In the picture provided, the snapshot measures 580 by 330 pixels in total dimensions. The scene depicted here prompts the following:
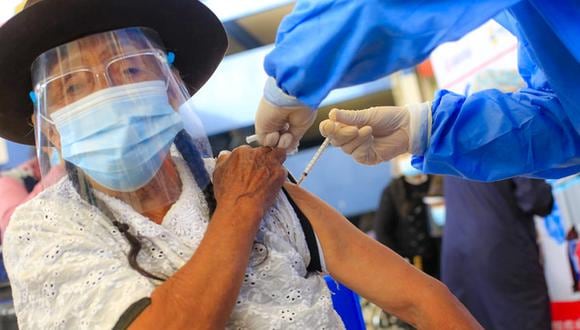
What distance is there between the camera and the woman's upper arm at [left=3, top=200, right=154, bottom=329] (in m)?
1.05

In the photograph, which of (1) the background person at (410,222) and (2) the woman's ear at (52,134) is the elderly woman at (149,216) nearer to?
(2) the woman's ear at (52,134)

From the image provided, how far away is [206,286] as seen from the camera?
3.43 ft

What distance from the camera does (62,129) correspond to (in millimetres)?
1229

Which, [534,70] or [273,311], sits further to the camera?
[534,70]

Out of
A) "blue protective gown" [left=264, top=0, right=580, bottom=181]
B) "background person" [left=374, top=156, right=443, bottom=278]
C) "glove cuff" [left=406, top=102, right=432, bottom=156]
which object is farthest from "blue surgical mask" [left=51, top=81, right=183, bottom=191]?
"background person" [left=374, top=156, right=443, bottom=278]

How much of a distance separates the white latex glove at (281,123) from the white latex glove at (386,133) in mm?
77

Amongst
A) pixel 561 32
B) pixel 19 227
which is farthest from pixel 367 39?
pixel 19 227

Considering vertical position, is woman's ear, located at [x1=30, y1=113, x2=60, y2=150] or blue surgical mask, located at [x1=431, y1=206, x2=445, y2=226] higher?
woman's ear, located at [x1=30, y1=113, x2=60, y2=150]

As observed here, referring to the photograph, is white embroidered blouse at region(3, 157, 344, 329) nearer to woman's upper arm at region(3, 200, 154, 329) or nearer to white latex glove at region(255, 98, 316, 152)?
woman's upper arm at region(3, 200, 154, 329)

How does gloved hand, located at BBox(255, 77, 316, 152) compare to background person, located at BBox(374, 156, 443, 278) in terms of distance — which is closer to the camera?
gloved hand, located at BBox(255, 77, 316, 152)

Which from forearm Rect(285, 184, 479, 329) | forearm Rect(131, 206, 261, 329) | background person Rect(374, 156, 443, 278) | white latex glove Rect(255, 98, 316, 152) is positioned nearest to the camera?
forearm Rect(131, 206, 261, 329)

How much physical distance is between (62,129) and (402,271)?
0.70 m

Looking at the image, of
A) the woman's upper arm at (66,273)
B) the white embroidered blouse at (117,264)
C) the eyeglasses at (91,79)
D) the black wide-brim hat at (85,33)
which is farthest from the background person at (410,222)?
the woman's upper arm at (66,273)

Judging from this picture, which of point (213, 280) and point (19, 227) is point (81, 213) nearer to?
point (19, 227)
